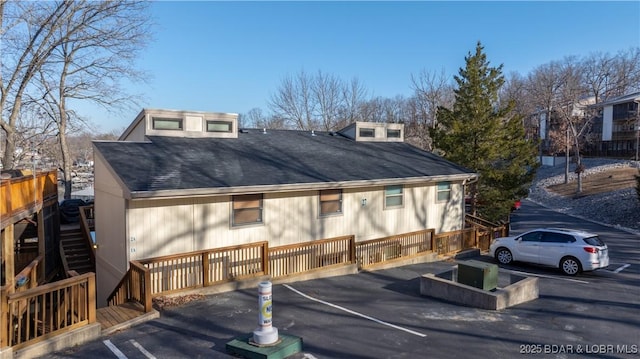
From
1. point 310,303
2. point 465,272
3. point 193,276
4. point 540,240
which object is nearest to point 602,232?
point 540,240

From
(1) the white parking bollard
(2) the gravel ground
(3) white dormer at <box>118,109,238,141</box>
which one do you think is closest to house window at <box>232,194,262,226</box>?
(3) white dormer at <box>118,109,238,141</box>

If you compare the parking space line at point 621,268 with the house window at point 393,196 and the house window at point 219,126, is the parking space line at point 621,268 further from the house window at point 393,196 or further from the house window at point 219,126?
the house window at point 219,126

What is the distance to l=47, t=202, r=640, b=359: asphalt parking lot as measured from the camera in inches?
282

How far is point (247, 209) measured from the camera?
1241 centimetres

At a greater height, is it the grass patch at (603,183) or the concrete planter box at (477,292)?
the grass patch at (603,183)

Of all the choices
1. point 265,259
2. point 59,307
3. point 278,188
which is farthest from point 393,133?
point 59,307

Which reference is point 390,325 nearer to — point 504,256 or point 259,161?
point 259,161

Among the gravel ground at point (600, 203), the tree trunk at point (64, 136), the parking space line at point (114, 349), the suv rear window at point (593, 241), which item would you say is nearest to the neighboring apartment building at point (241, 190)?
the parking space line at point (114, 349)

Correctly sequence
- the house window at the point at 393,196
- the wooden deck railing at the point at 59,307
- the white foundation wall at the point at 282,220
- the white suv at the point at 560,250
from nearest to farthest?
Result: the wooden deck railing at the point at 59,307, the white foundation wall at the point at 282,220, the white suv at the point at 560,250, the house window at the point at 393,196

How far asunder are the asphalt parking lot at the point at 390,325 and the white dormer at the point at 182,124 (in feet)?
24.5

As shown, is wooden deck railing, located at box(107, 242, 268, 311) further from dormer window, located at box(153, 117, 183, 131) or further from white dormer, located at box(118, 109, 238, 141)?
dormer window, located at box(153, 117, 183, 131)

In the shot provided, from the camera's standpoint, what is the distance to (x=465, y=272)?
1054 centimetres

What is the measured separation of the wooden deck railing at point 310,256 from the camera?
11523 millimetres

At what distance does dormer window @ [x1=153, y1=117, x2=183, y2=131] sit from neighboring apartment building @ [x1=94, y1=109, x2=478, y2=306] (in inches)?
1.4
